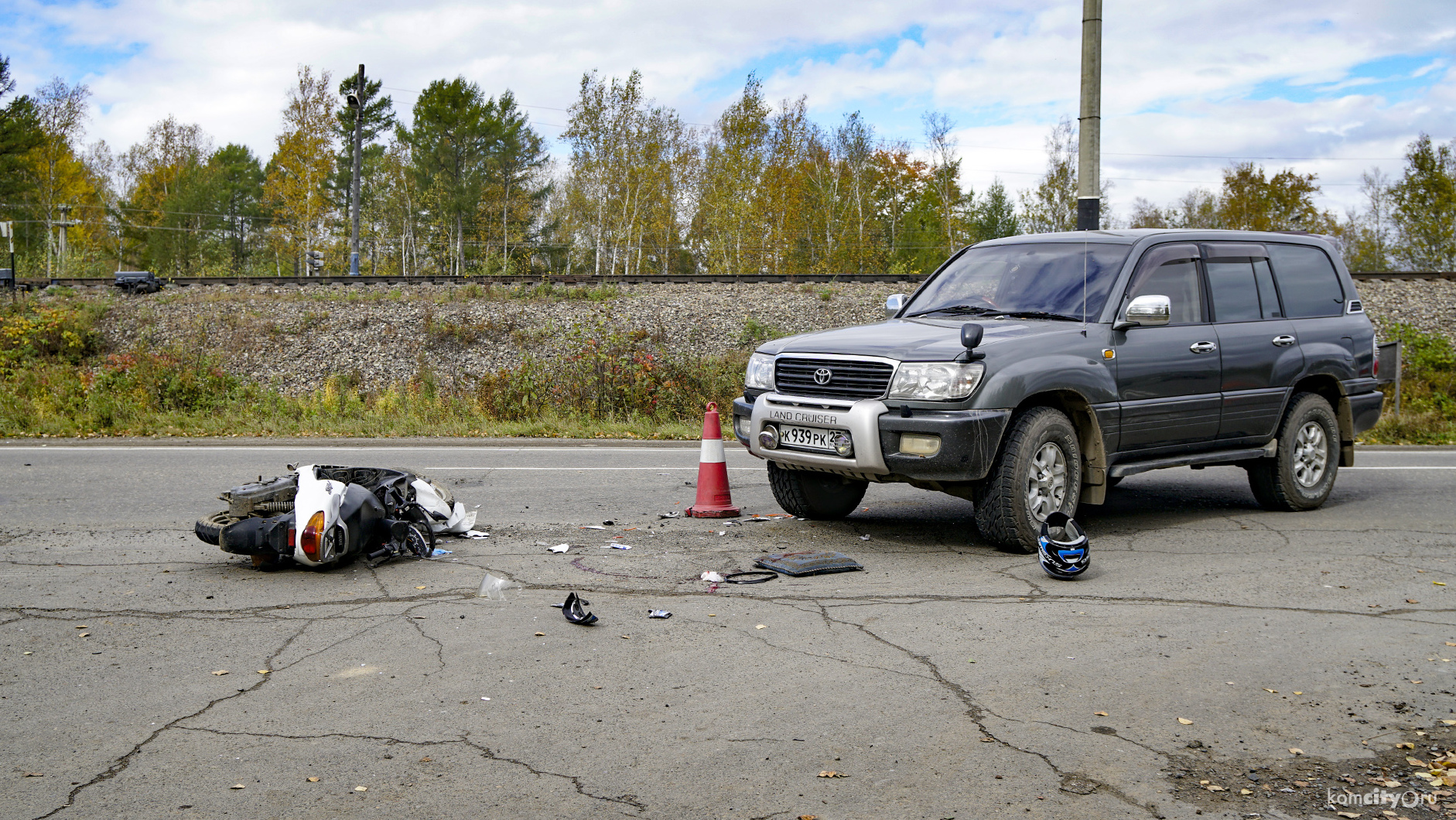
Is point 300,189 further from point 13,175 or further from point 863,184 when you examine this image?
point 863,184

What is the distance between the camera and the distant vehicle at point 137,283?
26484 mm

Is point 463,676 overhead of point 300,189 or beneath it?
beneath

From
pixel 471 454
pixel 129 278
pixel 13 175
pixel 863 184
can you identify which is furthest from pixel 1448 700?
pixel 13 175

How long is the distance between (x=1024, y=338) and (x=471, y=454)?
727 cm

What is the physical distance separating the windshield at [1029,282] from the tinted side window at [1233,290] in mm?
885

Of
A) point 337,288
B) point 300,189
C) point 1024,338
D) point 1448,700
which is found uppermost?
point 300,189

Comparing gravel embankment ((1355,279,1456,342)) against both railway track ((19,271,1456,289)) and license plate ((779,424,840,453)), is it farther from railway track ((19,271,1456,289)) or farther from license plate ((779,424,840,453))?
license plate ((779,424,840,453))

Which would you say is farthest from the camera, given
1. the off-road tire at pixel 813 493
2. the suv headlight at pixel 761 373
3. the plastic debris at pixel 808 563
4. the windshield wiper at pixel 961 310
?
the off-road tire at pixel 813 493

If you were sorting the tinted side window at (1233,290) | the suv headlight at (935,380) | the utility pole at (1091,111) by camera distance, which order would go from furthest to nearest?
1. the utility pole at (1091,111)
2. the tinted side window at (1233,290)
3. the suv headlight at (935,380)

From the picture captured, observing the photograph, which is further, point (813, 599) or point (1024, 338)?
point (1024, 338)

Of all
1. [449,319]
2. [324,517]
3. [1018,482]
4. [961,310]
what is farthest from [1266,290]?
[449,319]

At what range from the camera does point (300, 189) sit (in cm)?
5659

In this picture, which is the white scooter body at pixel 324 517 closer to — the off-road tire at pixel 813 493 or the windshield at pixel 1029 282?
the off-road tire at pixel 813 493

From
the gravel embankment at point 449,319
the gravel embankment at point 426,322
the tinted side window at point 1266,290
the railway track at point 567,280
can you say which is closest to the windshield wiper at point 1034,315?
the tinted side window at point 1266,290
